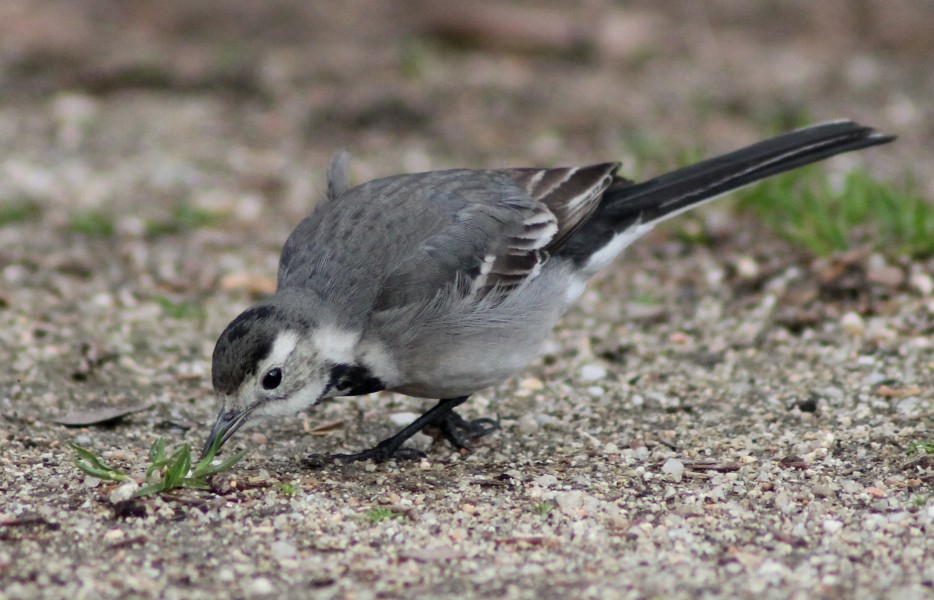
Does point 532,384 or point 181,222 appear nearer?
point 532,384

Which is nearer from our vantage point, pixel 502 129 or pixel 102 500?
pixel 102 500

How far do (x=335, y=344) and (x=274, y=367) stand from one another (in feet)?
1.06

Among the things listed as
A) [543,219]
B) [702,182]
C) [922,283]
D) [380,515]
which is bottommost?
[380,515]

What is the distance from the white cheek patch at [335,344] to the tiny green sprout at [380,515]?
80 cm

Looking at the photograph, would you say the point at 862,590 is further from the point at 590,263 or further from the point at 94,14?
the point at 94,14

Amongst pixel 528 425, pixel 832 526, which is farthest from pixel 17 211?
pixel 832 526

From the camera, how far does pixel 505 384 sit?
732 centimetres

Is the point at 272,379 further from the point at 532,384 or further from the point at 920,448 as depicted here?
the point at 920,448

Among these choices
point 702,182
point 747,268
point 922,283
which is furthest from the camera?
point 747,268

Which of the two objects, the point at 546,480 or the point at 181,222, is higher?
the point at 181,222

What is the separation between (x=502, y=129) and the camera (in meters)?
11.2

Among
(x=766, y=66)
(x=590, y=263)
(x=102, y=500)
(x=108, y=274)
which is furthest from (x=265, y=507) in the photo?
(x=766, y=66)

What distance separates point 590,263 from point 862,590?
9.46ft

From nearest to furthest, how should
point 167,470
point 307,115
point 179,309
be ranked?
point 167,470, point 179,309, point 307,115
